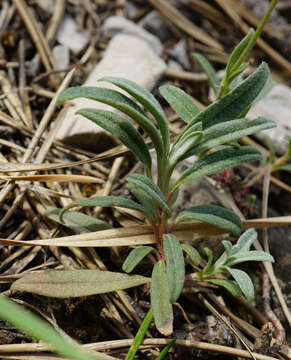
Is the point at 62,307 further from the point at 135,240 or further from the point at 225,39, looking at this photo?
the point at 225,39

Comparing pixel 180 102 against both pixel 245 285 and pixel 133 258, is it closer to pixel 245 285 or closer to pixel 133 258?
pixel 133 258

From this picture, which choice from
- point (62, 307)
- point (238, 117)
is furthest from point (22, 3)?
point (62, 307)

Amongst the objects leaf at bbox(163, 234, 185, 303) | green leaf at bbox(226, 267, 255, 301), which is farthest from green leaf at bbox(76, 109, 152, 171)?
green leaf at bbox(226, 267, 255, 301)

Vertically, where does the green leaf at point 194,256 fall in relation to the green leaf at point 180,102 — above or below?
below

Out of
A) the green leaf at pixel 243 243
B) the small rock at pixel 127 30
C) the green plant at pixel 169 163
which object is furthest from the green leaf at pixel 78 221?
the small rock at pixel 127 30

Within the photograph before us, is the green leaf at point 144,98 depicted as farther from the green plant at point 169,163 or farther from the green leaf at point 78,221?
the green leaf at point 78,221
